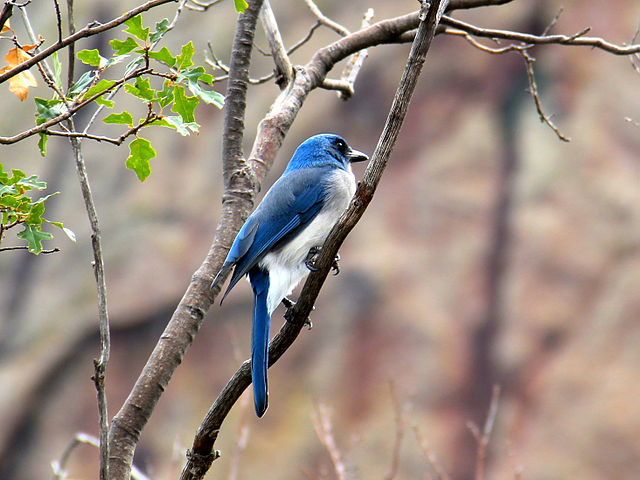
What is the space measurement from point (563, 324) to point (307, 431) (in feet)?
9.62

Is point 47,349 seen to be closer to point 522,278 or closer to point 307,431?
point 307,431

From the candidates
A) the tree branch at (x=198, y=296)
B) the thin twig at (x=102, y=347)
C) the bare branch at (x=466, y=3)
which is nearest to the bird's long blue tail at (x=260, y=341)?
the tree branch at (x=198, y=296)

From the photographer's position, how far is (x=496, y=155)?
27.8 feet

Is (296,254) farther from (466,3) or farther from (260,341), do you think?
(466,3)

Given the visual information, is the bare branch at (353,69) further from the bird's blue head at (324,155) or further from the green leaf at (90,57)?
the green leaf at (90,57)

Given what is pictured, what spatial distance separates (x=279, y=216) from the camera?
3.44m

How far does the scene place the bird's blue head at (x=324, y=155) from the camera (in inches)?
163

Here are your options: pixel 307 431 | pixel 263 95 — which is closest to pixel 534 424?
pixel 307 431

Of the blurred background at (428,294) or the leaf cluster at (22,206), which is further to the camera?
the blurred background at (428,294)

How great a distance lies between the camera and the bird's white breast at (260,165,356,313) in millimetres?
3314

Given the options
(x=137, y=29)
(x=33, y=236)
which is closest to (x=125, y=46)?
(x=137, y=29)

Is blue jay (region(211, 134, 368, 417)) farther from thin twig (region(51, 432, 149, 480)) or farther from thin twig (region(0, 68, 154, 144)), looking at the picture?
thin twig (region(0, 68, 154, 144))

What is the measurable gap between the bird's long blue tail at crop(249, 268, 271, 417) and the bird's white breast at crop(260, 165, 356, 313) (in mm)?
36

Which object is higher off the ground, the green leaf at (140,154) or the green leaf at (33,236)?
the green leaf at (140,154)
